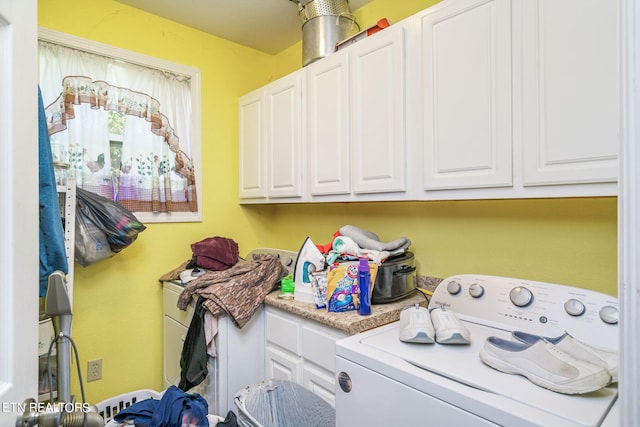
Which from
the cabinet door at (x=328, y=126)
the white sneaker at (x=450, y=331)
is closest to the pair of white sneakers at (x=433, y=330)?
the white sneaker at (x=450, y=331)

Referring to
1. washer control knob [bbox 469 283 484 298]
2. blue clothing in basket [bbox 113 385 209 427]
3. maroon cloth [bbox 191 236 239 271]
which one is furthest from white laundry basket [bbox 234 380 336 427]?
maroon cloth [bbox 191 236 239 271]

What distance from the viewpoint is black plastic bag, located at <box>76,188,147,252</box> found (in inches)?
72.5

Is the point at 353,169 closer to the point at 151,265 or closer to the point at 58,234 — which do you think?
the point at 58,234

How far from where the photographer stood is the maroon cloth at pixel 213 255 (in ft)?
7.20

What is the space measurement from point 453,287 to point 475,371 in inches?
22.0

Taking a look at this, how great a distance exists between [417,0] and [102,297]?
2.59 meters

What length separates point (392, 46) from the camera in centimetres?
159

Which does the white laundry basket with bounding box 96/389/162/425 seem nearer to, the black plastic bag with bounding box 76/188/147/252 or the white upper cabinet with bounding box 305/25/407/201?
the black plastic bag with bounding box 76/188/147/252

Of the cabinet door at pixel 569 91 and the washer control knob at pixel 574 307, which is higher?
the cabinet door at pixel 569 91

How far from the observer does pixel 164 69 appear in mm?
2334

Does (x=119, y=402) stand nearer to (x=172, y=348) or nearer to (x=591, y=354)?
(x=172, y=348)

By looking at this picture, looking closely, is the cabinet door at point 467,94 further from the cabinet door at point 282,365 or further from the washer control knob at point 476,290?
the cabinet door at point 282,365

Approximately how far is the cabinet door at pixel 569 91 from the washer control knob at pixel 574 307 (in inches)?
15.9

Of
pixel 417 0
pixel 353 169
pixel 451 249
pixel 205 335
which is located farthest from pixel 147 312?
pixel 417 0
